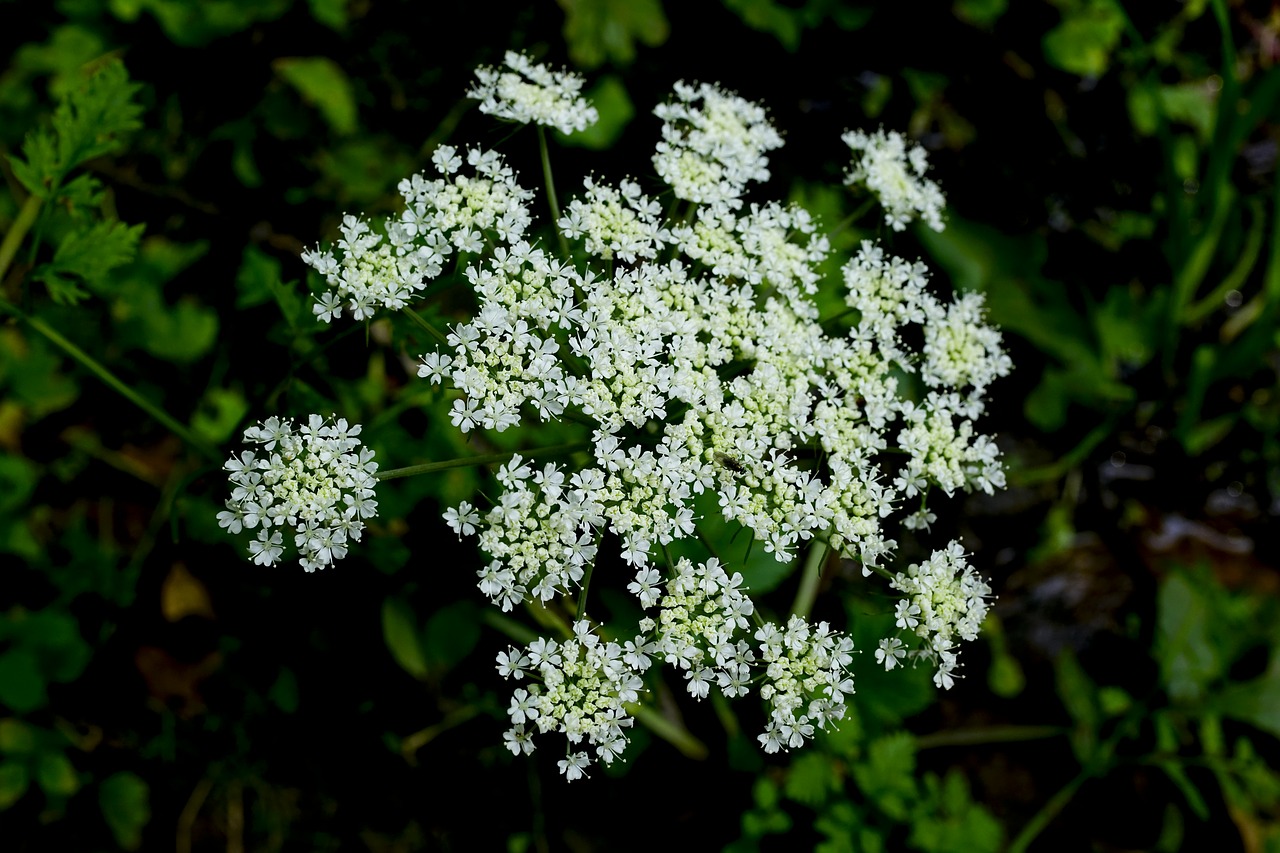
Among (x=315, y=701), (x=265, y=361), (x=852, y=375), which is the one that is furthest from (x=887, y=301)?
(x=315, y=701)

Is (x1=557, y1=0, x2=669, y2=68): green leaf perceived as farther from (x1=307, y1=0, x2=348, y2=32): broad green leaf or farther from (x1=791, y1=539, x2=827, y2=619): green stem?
(x1=791, y1=539, x2=827, y2=619): green stem

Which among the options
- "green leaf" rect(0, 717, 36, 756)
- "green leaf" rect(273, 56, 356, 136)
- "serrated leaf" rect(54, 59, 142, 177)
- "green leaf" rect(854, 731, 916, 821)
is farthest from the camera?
"green leaf" rect(273, 56, 356, 136)

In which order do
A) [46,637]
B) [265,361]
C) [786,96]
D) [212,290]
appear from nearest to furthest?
[265,361], [46,637], [212,290], [786,96]

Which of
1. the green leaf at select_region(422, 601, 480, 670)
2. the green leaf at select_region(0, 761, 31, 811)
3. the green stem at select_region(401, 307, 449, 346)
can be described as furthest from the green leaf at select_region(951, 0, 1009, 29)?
the green leaf at select_region(0, 761, 31, 811)

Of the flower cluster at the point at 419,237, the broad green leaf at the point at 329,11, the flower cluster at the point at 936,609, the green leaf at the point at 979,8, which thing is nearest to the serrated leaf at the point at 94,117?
the flower cluster at the point at 419,237

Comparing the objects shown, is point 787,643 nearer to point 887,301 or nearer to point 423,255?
point 887,301
